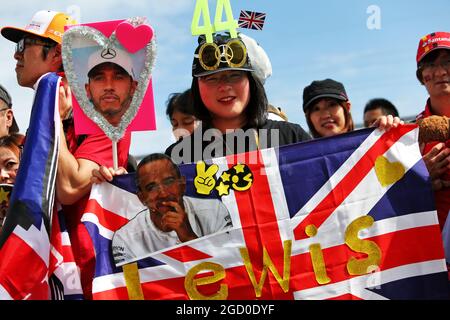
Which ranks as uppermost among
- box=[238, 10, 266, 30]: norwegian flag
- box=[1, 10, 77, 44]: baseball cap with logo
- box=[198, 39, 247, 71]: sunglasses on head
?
box=[1, 10, 77, 44]: baseball cap with logo

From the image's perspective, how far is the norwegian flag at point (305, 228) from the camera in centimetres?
358

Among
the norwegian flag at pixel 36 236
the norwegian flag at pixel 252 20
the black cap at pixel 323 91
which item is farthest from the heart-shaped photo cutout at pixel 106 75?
the black cap at pixel 323 91

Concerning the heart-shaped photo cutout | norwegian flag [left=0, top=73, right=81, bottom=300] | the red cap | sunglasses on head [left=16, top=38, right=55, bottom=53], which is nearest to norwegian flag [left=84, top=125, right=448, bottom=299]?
norwegian flag [left=0, top=73, right=81, bottom=300]

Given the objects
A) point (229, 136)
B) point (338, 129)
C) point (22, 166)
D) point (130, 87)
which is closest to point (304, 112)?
point (338, 129)

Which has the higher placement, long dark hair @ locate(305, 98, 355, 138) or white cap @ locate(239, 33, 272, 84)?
white cap @ locate(239, 33, 272, 84)

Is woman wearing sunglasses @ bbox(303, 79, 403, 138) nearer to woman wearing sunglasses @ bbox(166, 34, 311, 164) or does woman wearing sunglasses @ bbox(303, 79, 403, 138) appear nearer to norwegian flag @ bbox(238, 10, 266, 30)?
woman wearing sunglasses @ bbox(166, 34, 311, 164)

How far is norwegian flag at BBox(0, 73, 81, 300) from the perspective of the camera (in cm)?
364

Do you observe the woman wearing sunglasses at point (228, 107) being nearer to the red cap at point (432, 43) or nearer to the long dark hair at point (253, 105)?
the long dark hair at point (253, 105)

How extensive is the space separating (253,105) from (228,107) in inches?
6.9

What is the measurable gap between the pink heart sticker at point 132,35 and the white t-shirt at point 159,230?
0.97 m

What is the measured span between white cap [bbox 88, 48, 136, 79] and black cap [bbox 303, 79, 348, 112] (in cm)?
136

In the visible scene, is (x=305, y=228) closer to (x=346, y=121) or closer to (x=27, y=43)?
(x=346, y=121)

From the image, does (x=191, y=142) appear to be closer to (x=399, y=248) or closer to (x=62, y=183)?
(x=62, y=183)
